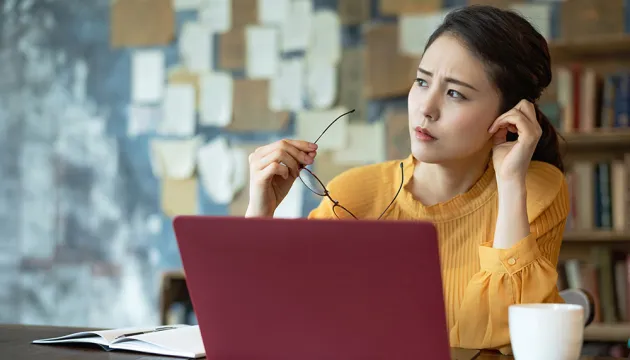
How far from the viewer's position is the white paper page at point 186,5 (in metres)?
3.48

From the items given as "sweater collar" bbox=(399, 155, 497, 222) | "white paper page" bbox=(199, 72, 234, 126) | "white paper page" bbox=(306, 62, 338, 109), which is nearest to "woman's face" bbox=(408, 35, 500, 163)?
"sweater collar" bbox=(399, 155, 497, 222)

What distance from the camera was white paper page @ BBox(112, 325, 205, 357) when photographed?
3.50ft

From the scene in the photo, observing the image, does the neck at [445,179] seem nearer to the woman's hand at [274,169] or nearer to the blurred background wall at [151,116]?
the woman's hand at [274,169]

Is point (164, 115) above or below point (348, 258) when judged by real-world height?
above

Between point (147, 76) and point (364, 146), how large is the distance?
43.4 inches

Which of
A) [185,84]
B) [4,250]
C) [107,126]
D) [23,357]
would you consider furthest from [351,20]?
[23,357]

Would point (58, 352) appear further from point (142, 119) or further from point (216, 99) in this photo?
point (142, 119)

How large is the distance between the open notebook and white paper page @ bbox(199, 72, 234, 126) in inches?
88.4

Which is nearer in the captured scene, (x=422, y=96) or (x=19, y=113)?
(x=422, y=96)

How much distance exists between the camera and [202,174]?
134 inches

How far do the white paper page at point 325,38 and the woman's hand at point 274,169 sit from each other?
72.2 inches

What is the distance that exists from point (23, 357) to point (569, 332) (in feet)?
2.37

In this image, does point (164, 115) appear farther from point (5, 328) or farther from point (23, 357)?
point (23, 357)

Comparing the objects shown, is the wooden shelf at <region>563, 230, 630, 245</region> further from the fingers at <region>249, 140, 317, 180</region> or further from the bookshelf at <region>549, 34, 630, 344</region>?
the fingers at <region>249, 140, 317, 180</region>
